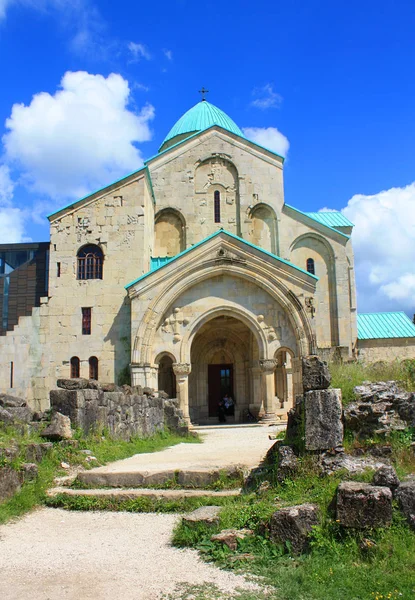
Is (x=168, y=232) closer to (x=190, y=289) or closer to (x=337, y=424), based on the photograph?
(x=190, y=289)

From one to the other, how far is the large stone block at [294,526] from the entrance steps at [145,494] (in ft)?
6.73

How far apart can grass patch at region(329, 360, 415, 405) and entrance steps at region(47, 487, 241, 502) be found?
6.91 ft

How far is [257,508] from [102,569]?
1864 mm

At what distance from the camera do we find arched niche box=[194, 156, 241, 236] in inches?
1019

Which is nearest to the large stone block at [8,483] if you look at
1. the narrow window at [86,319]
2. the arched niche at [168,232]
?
the narrow window at [86,319]

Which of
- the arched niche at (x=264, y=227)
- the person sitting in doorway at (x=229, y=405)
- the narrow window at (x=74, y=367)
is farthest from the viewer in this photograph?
the arched niche at (x=264, y=227)

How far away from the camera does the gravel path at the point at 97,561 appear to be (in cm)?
467

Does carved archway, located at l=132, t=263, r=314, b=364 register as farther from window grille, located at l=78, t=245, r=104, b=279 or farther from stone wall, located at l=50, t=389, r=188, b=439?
window grille, located at l=78, t=245, r=104, b=279

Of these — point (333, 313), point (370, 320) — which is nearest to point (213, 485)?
point (333, 313)

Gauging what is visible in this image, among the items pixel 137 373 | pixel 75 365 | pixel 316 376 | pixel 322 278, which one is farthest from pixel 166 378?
pixel 316 376

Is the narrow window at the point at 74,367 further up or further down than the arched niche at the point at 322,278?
further down

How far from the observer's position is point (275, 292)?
21891mm

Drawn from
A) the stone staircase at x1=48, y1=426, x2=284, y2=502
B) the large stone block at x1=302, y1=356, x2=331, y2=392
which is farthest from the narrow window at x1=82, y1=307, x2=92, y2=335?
the large stone block at x1=302, y1=356, x2=331, y2=392

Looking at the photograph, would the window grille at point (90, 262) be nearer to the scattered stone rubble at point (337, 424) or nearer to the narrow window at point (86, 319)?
the narrow window at point (86, 319)
